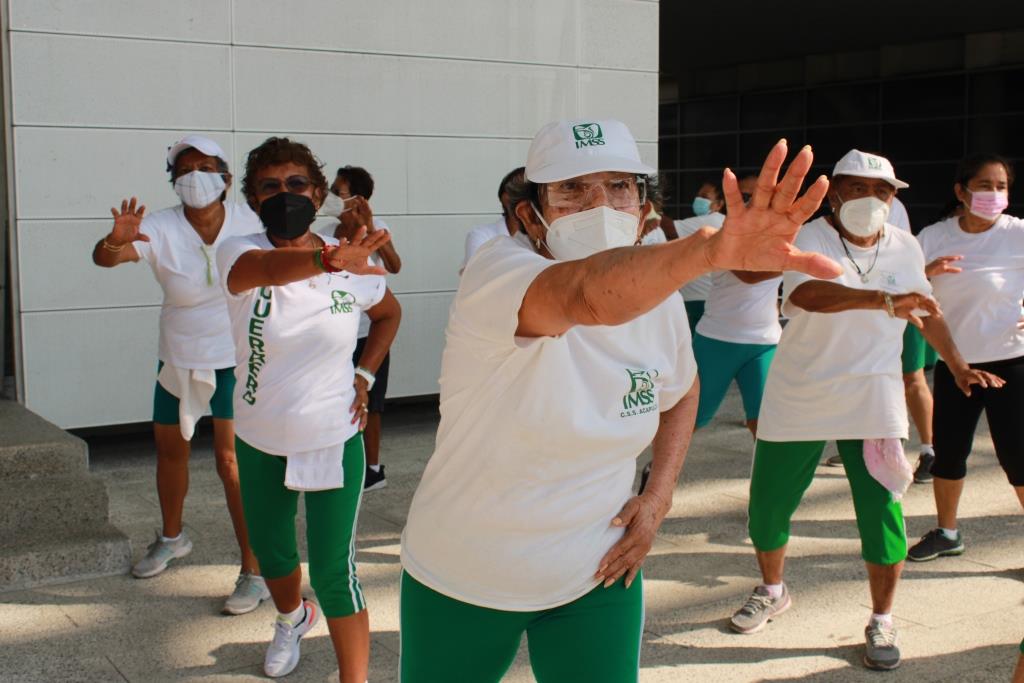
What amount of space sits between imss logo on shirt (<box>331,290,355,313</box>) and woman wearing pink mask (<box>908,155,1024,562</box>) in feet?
9.79

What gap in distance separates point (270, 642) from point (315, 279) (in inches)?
61.5

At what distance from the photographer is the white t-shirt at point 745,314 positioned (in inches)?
274

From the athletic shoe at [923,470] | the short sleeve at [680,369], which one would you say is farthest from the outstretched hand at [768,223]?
the athletic shoe at [923,470]

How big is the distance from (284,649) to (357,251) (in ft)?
5.75

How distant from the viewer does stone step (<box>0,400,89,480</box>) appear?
6.10m

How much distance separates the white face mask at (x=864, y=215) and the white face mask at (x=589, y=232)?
244 centimetres

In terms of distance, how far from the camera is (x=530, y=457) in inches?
103

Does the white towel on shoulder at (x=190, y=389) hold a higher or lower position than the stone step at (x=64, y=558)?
higher

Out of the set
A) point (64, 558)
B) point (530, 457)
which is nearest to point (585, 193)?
point (530, 457)

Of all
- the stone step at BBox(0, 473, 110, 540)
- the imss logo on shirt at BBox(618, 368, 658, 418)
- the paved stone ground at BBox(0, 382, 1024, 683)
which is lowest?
the paved stone ground at BBox(0, 382, 1024, 683)

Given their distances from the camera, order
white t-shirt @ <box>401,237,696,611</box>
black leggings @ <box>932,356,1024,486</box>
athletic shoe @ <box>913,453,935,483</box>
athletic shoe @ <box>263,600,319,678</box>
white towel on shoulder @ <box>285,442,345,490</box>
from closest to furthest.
→ 1. white t-shirt @ <box>401,237,696,611</box>
2. white towel on shoulder @ <box>285,442,345,490</box>
3. athletic shoe @ <box>263,600,319,678</box>
4. black leggings @ <box>932,356,1024,486</box>
5. athletic shoe @ <box>913,453,935,483</box>

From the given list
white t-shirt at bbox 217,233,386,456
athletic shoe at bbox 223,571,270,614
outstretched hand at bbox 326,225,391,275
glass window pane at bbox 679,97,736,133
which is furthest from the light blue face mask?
glass window pane at bbox 679,97,736,133

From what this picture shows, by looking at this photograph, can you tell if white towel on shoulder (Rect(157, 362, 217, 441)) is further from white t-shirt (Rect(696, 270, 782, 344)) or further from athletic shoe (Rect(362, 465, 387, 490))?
white t-shirt (Rect(696, 270, 782, 344))

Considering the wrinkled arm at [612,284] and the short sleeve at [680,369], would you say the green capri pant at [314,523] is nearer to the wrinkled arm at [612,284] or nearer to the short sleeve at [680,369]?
the short sleeve at [680,369]
